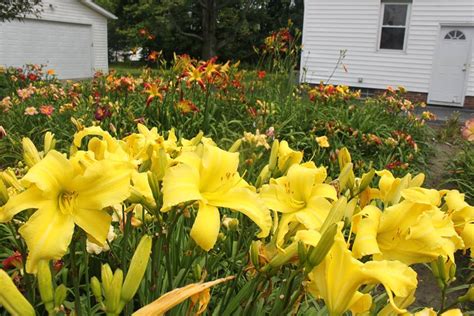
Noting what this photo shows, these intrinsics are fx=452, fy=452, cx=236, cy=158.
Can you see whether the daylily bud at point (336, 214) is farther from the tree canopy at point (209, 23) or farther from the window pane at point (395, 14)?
the tree canopy at point (209, 23)

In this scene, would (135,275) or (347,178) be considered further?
(347,178)

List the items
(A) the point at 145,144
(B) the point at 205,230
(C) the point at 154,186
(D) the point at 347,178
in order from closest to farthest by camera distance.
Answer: (B) the point at 205,230 < (C) the point at 154,186 < (A) the point at 145,144 < (D) the point at 347,178

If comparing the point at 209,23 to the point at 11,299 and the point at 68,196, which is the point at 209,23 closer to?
the point at 68,196

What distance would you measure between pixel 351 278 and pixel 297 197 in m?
0.29

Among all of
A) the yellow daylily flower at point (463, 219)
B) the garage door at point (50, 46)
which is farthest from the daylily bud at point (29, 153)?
the garage door at point (50, 46)

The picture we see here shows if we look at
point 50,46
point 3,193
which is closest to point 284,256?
point 3,193

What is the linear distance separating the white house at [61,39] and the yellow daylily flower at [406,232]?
672 inches

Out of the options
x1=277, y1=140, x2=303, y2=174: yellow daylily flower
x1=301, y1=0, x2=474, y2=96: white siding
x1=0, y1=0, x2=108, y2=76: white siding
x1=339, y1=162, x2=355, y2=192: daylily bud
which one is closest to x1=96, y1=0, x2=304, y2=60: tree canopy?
x1=0, y1=0, x2=108, y2=76: white siding

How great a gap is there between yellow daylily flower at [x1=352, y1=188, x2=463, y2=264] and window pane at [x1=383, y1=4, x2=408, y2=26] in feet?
43.1

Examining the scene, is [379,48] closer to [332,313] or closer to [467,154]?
[467,154]

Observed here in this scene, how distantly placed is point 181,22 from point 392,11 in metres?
14.7

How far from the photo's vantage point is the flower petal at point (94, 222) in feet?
2.72

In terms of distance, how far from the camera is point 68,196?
852 mm

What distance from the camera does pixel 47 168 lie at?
83 cm
